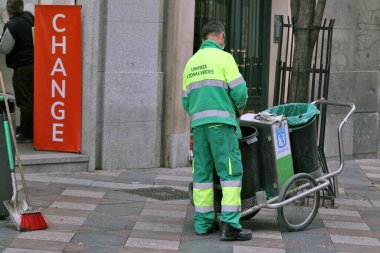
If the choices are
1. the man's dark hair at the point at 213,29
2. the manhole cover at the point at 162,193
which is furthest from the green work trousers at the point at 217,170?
the manhole cover at the point at 162,193

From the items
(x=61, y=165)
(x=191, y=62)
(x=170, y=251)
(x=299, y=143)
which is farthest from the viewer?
(x=61, y=165)

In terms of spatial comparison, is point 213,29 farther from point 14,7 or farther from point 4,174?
point 14,7

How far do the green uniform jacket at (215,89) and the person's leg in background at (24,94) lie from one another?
453 centimetres

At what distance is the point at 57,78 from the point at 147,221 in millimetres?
3333

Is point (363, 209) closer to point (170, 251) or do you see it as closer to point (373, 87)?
point (170, 251)

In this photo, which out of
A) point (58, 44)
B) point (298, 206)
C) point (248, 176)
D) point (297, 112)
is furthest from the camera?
point (58, 44)

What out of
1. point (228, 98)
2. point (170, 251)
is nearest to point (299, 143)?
point (228, 98)

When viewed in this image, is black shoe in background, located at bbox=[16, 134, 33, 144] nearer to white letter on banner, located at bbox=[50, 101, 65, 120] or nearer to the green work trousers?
white letter on banner, located at bbox=[50, 101, 65, 120]

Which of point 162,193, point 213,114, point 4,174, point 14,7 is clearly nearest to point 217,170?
point 213,114

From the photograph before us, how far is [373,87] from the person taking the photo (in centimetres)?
1360

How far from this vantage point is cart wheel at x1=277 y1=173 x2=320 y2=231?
784cm

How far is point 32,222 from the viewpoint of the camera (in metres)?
7.57

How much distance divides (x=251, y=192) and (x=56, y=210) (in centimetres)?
199

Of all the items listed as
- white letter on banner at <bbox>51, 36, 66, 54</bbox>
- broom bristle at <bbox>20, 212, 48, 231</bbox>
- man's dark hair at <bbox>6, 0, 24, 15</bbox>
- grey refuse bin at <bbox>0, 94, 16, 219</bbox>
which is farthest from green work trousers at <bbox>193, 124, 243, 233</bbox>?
man's dark hair at <bbox>6, 0, 24, 15</bbox>
